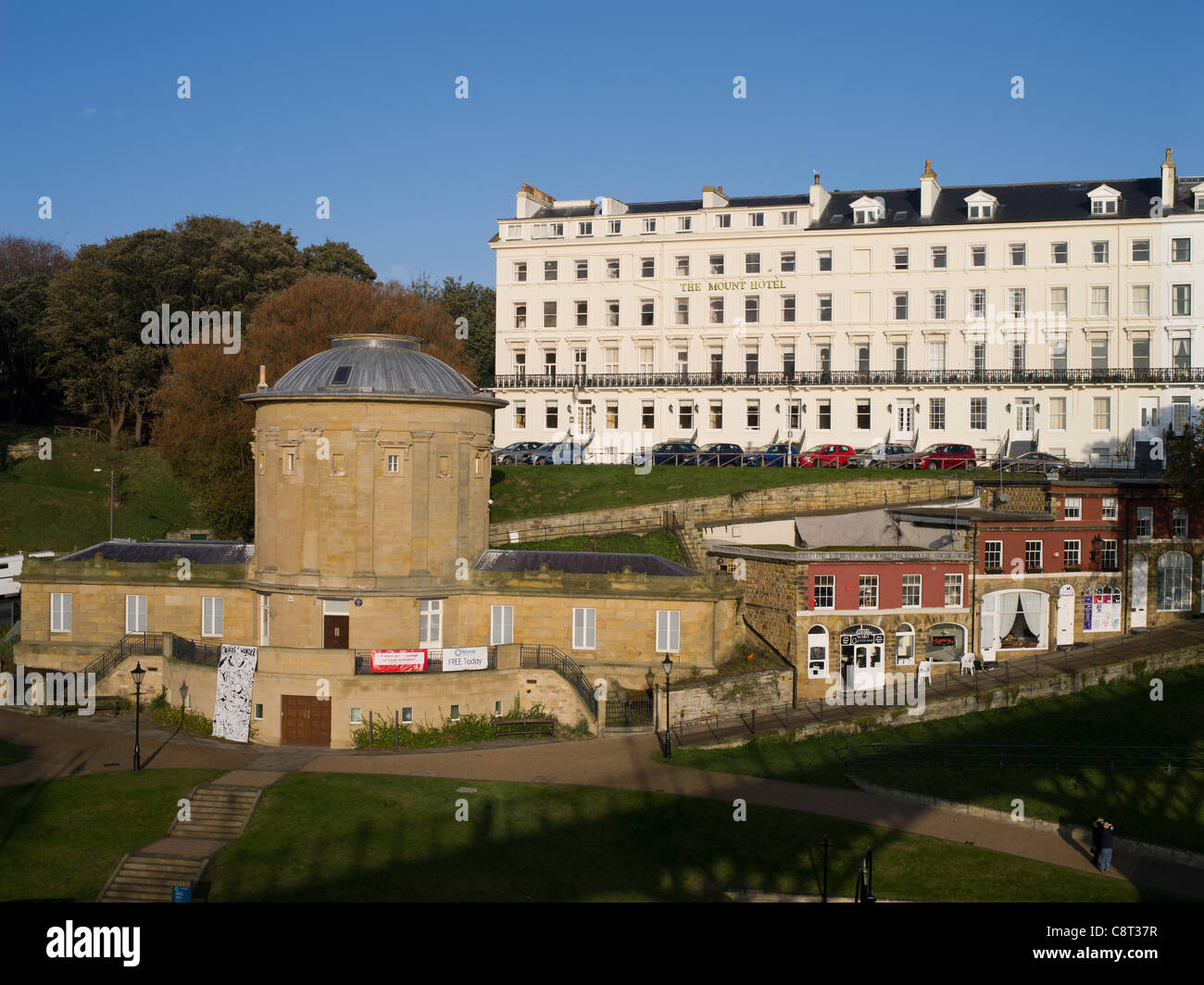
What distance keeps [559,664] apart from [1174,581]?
27.3 m

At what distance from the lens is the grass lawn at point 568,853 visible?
25.0m

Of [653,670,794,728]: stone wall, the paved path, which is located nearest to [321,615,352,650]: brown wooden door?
the paved path

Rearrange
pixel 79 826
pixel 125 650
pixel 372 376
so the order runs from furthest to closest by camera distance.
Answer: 1. pixel 125 650
2. pixel 372 376
3. pixel 79 826

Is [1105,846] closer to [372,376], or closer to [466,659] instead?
[466,659]

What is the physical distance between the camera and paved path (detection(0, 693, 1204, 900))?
28.2 meters

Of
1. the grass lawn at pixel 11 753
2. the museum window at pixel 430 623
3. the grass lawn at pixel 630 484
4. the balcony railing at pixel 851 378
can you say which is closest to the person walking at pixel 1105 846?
the museum window at pixel 430 623

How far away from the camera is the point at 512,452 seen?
67125 millimetres

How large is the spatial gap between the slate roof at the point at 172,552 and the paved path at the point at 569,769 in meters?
7.11

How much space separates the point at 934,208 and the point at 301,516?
46.6m

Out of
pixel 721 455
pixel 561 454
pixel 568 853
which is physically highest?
pixel 561 454

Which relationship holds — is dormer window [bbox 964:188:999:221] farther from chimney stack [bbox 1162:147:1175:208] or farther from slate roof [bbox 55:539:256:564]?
slate roof [bbox 55:539:256:564]

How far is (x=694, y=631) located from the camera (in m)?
40.4

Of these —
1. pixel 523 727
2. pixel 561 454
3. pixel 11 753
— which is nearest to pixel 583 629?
pixel 523 727

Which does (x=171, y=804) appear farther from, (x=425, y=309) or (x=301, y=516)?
(x=425, y=309)
